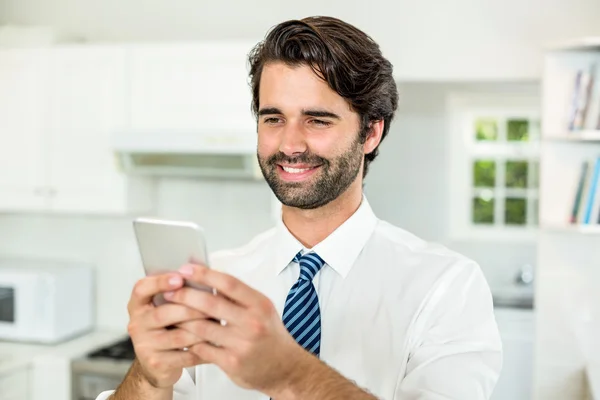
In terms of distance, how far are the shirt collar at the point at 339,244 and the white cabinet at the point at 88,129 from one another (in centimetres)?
211

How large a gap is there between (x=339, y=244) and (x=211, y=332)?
1.67ft

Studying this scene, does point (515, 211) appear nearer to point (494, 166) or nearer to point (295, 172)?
point (494, 166)

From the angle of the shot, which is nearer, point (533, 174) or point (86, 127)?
point (86, 127)

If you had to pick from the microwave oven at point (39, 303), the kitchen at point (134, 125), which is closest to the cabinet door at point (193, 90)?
the kitchen at point (134, 125)

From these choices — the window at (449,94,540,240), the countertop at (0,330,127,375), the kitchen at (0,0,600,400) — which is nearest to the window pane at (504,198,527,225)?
the window at (449,94,540,240)

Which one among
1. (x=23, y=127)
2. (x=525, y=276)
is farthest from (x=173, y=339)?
(x=525, y=276)

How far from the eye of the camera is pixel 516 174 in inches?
196

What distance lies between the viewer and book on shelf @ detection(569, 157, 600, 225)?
3025 millimetres

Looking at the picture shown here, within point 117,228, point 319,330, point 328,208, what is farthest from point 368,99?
point 117,228

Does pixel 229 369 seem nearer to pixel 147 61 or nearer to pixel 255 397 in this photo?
pixel 255 397

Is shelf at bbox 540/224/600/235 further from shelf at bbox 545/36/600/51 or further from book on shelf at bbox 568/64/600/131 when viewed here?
shelf at bbox 545/36/600/51

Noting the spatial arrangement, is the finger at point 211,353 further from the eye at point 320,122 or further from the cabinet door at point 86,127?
the cabinet door at point 86,127

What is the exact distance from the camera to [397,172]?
15.8 feet

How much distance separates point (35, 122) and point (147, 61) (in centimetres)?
65
